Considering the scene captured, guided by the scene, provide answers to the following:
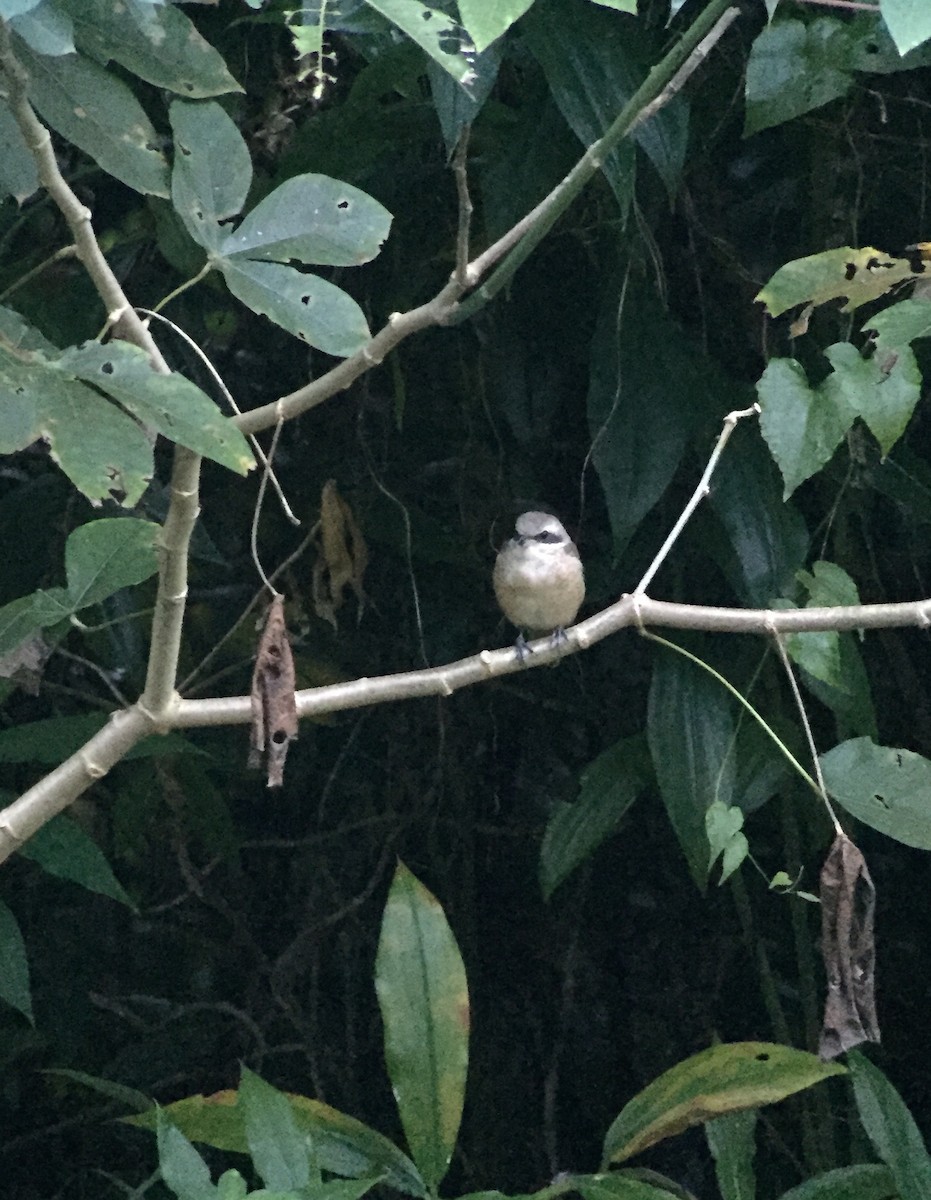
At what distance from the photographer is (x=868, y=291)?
4.63 ft

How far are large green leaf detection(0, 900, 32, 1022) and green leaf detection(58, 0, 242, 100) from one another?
1.07 m

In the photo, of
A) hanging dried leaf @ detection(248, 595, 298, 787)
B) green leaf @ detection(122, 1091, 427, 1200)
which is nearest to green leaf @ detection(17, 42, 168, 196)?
hanging dried leaf @ detection(248, 595, 298, 787)

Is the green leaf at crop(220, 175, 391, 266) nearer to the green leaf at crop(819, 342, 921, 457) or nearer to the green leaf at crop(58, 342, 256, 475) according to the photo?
the green leaf at crop(58, 342, 256, 475)

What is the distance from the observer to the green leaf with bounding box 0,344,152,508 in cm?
91

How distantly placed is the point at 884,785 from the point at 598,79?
86 centimetres

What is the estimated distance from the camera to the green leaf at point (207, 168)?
1071mm

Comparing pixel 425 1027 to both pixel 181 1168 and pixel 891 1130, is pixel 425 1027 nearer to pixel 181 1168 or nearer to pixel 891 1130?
pixel 181 1168

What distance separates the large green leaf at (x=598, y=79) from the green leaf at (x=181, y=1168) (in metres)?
1.11

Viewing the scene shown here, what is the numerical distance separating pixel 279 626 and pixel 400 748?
132 centimetres

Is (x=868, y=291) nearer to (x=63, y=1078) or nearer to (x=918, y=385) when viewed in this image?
(x=918, y=385)

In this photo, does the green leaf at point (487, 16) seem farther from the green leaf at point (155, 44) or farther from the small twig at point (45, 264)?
the small twig at point (45, 264)

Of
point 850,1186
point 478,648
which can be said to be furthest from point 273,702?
point 478,648

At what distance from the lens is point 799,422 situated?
4.43 feet

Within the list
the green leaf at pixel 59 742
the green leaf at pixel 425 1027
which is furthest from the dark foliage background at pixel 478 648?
the green leaf at pixel 425 1027
